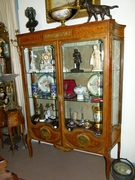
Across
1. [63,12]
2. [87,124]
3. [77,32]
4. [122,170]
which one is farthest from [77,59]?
[122,170]

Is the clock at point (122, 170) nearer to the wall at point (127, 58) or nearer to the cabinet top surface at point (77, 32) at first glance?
the wall at point (127, 58)

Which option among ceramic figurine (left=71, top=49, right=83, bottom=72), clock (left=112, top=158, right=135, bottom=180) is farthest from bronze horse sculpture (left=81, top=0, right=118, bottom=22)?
clock (left=112, top=158, right=135, bottom=180)

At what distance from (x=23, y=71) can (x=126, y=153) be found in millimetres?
1829

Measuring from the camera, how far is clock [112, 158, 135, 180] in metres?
1.61

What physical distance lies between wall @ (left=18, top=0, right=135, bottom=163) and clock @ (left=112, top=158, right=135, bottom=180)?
0.80 feet

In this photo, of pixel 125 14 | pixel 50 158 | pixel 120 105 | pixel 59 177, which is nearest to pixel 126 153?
pixel 120 105

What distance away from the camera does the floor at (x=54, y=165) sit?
6.00 ft

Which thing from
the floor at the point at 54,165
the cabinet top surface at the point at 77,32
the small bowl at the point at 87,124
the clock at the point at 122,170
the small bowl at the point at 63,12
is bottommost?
the floor at the point at 54,165

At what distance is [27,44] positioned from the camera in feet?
6.03

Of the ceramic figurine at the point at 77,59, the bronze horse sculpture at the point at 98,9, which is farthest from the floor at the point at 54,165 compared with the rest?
the bronze horse sculpture at the point at 98,9

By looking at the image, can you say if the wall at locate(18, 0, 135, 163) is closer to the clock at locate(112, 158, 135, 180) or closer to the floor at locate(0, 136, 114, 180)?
the clock at locate(112, 158, 135, 180)

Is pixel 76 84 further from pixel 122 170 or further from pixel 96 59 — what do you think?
pixel 122 170

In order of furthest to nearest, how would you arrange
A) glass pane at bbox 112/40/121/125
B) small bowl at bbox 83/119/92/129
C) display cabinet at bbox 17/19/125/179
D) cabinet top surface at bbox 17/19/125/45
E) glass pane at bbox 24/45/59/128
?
1. glass pane at bbox 24/45/59/128
2. small bowl at bbox 83/119/92/129
3. glass pane at bbox 112/40/121/125
4. display cabinet at bbox 17/19/125/179
5. cabinet top surface at bbox 17/19/125/45

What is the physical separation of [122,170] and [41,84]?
5.05 feet
